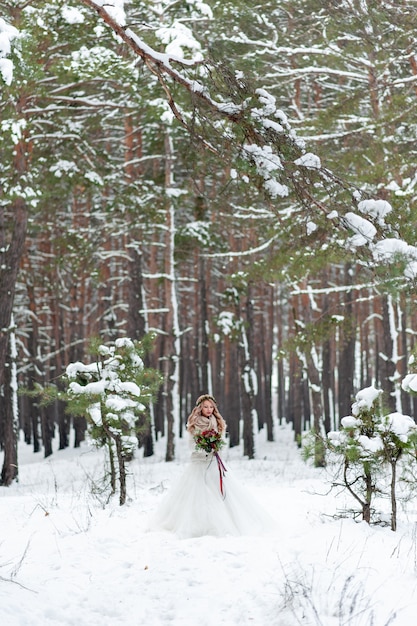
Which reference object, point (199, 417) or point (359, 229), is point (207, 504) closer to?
point (199, 417)

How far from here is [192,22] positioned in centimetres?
1609

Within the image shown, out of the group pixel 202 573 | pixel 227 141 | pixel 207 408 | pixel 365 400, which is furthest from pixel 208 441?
pixel 227 141

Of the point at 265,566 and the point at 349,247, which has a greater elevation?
the point at 349,247

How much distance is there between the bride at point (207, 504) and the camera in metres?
7.62

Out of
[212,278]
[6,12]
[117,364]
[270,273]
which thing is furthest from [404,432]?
[212,278]

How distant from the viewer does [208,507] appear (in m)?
7.76

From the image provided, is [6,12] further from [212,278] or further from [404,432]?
[212,278]

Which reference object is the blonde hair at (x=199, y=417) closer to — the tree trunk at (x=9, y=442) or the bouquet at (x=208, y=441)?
the bouquet at (x=208, y=441)

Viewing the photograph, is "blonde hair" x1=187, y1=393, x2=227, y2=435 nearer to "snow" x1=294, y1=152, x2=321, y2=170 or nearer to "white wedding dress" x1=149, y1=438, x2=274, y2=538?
"white wedding dress" x1=149, y1=438, x2=274, y2=538

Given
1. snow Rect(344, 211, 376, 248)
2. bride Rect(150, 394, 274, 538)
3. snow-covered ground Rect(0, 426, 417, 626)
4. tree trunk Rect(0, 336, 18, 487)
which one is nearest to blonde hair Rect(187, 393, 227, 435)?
bride Rect(150, 394, 274, 538)

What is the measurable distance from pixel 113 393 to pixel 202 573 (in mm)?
4606

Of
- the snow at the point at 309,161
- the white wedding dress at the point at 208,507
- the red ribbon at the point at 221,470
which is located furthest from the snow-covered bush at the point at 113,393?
the snow at the point at 309,161

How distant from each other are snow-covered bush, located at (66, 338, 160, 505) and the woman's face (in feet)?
4.81

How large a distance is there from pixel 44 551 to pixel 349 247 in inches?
176
